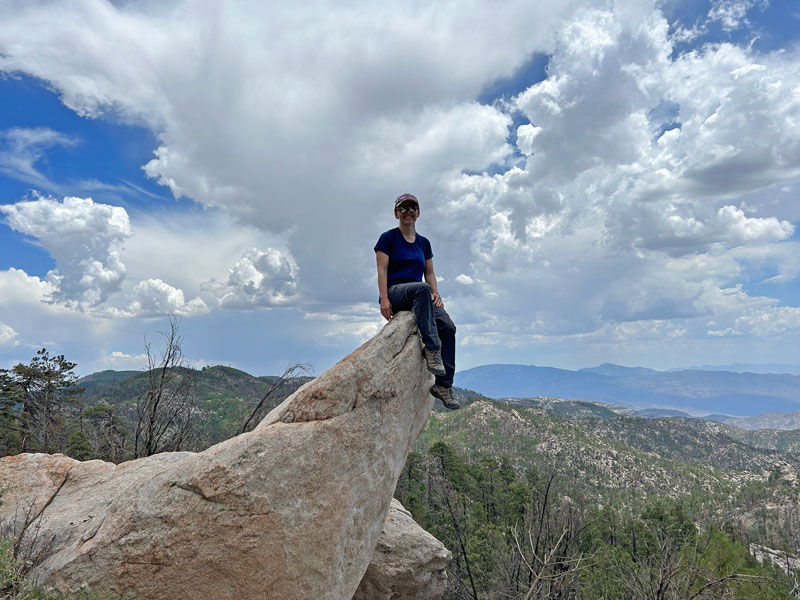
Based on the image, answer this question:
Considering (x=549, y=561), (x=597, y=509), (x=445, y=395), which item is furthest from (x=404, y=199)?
(x=597, y=509)

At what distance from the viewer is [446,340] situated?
344 inches

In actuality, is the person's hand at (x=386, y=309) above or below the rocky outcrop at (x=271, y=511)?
above

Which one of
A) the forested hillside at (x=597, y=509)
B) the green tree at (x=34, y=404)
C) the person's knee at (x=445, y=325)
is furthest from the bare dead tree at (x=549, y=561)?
the green tree at (x=34, y=404)

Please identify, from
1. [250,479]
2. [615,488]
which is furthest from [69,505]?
[615,488]

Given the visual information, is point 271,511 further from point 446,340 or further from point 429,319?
point 446,340

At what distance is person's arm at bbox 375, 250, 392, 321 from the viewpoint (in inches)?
334

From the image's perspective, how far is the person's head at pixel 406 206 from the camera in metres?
8.52

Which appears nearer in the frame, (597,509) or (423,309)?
(423,309)

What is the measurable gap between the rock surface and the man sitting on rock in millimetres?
5994

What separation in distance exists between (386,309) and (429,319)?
96 centimetres

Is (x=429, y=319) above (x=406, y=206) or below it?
below

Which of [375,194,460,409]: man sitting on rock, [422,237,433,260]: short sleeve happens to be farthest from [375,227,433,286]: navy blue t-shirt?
[422,237,433,260]: short sleeve

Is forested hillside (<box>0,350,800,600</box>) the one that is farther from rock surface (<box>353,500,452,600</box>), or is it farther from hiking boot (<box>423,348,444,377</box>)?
hiking boot (<box>423,348,444,377</box>)

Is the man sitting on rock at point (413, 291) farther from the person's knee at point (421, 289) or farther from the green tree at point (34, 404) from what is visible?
the green tree at point (34, 404)
